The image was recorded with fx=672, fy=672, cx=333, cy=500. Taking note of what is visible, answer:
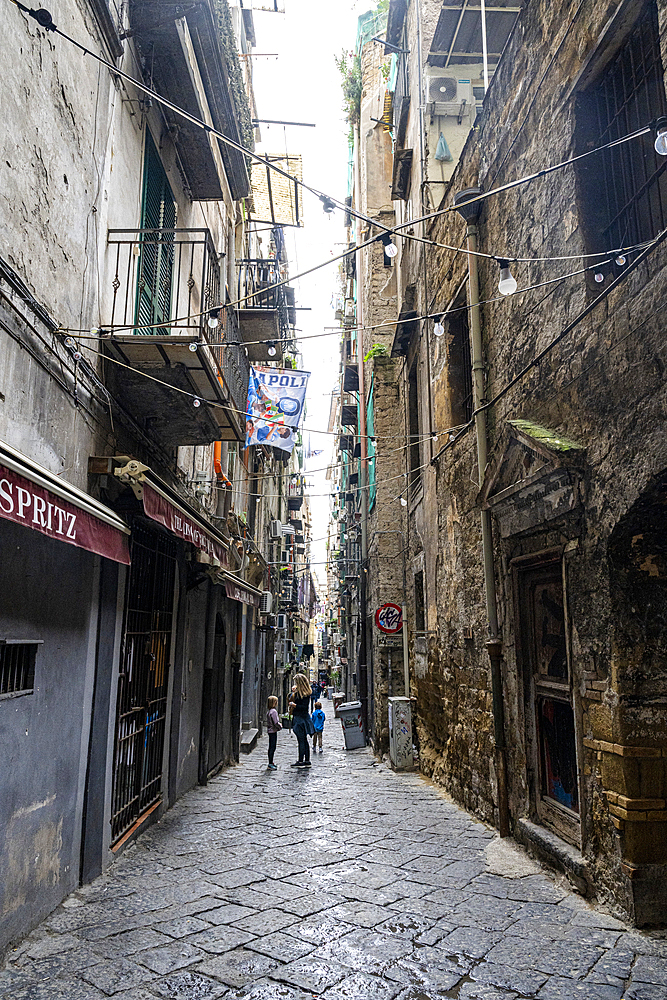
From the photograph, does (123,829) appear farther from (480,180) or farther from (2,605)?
(480,180)

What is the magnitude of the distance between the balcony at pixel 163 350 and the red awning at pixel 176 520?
1.10 meters

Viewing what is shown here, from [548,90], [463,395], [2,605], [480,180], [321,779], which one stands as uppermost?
[480,180]

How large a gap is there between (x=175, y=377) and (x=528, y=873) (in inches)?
207

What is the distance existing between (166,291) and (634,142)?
213 inches

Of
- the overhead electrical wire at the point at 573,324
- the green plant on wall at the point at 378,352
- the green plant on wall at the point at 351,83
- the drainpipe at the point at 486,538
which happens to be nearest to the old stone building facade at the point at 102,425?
the overhead electrical wire at the point at 573,324

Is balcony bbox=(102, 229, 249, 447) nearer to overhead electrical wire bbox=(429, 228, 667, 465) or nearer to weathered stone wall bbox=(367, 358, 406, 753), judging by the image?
overhead electrical wire bbox=(429, 228, 667, 465)

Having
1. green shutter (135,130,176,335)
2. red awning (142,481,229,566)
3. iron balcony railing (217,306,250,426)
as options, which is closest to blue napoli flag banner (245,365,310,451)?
iron balcony railing (217,306,250,426)

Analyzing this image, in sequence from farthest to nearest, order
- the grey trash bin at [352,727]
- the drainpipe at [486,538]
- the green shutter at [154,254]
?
the grey trash bin at [352,727]
the green shutter at [154,254]
the drainpipe at [486,538]

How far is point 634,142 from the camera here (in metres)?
4.72

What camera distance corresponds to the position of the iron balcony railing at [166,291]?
6258mm

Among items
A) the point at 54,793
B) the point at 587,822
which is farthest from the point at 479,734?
the point at 54,793

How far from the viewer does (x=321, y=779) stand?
34.5 ft

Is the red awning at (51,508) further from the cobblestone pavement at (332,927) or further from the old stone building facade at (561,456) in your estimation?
the old stone building facade at (561,456)

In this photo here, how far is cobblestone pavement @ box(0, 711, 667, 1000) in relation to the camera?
11.3ft
